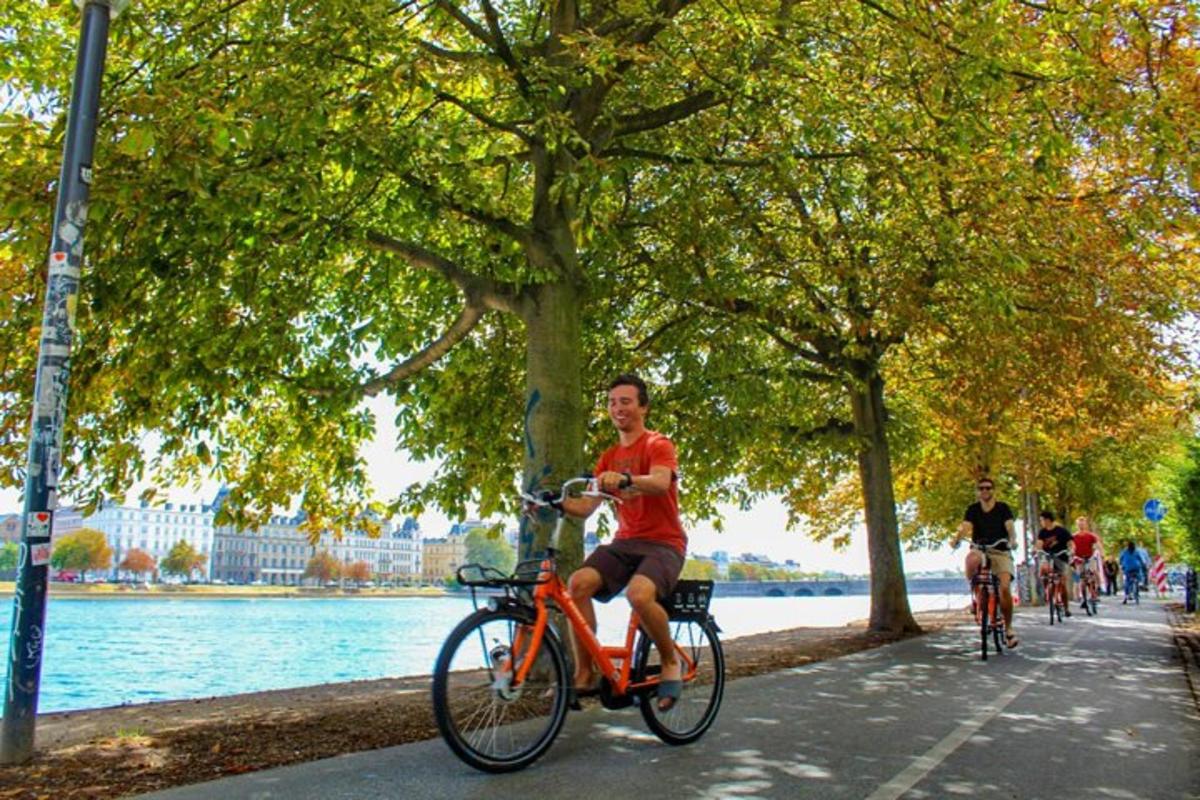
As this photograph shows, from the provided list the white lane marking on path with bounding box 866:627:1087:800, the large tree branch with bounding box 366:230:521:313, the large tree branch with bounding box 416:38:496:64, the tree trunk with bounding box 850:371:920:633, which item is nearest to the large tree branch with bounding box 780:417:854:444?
the tree trunk with bounding box 850:371:920:633

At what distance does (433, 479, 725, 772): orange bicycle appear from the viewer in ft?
15.9

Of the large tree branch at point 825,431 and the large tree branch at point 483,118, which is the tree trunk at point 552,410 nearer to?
the large tree branch at point 483,118

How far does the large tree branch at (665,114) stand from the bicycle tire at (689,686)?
Answer: 5.51m

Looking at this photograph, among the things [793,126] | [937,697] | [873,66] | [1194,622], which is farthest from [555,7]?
[1194,622]

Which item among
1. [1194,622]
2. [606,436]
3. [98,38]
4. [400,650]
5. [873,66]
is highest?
[873,66]

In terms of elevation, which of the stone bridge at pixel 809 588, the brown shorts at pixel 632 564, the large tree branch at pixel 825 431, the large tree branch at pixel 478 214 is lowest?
the stone bridge at pixel 809 588

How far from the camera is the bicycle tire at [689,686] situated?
567 cm

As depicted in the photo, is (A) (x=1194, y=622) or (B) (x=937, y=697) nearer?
(B) (x=937, y=697)

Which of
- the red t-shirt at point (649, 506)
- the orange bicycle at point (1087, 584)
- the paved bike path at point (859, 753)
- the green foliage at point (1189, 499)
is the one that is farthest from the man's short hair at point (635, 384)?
the orange bicycle at point (1087, 584)

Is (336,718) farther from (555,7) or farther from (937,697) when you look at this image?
(555,7)

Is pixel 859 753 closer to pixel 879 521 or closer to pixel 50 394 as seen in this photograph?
pixel 50 394

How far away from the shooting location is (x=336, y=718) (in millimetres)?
7316

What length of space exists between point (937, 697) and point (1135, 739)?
192 cm

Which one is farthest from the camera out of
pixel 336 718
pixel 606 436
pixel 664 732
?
pixel 606 436
